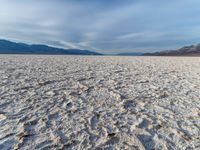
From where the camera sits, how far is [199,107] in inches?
168

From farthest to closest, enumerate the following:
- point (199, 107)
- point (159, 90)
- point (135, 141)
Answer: point (159, 90), point (199, 107), point (135, 141)

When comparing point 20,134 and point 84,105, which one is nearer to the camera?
point 20,134

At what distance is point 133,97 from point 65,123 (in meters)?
2.43

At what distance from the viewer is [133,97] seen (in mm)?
5090

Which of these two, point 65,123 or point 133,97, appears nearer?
point 65,123

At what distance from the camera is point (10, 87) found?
5949 mm

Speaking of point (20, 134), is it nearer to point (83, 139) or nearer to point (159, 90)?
point (83, 139)

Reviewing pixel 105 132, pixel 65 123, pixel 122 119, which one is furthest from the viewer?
pixel 122 119

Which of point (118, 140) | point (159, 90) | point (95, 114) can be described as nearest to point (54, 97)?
point (95, 114)

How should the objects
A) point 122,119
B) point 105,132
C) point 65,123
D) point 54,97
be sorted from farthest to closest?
point 54,97
point 122,119
point 65,123
point 105,132

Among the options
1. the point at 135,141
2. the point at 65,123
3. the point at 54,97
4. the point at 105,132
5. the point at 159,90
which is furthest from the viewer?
the point at 159,90

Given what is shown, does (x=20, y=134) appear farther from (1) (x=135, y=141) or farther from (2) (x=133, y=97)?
(2) (x=133, y=97)

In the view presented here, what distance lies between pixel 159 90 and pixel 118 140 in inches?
142

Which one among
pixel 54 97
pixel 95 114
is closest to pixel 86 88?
pixel 54 97
